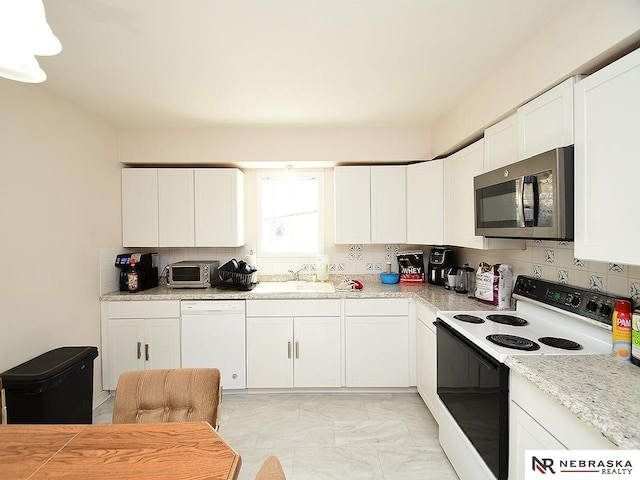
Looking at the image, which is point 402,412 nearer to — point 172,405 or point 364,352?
point 364,352

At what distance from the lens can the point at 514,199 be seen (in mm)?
1699

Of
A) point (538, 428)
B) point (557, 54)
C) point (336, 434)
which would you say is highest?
point (557, 54)

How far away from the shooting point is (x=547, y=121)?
157 centimetres

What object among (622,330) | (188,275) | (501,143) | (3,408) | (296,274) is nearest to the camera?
(622,330)

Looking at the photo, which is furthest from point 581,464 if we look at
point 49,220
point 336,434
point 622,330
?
point 49,220

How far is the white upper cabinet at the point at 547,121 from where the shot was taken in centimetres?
144

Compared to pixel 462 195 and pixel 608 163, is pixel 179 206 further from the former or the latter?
pixel 608 163

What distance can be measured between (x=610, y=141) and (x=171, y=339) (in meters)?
3.13

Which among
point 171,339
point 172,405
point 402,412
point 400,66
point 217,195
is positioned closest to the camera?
point 172,405

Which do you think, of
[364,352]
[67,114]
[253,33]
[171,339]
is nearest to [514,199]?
[253,33]

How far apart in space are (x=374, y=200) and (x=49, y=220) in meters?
2.59

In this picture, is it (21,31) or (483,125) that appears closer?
(21,31)

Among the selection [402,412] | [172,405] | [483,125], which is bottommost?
[402,412]

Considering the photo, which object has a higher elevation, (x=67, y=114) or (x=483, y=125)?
(x=67, y=114)
